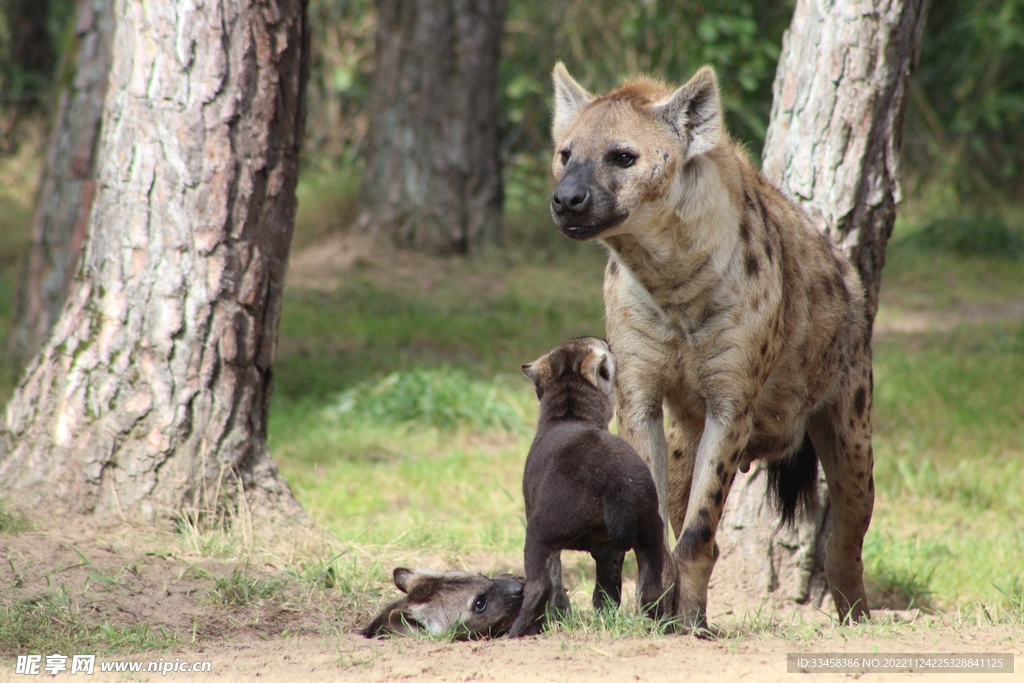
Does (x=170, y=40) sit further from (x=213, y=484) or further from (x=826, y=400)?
(x=826, y=400)

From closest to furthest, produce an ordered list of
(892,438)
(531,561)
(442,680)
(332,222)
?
(442,680), (531,561), (892,438), (332,222)

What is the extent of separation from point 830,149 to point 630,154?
1.31m

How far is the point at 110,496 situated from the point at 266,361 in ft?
2.63

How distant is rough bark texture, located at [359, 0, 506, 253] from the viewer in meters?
9.98

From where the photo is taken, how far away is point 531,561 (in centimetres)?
340

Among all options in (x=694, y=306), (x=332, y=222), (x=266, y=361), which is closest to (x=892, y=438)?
(x=694, y=306)

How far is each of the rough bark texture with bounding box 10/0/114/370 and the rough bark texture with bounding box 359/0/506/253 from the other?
3.13m

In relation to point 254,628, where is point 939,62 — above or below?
above

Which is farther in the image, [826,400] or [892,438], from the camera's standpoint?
[892,438]

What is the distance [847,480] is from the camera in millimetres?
4406

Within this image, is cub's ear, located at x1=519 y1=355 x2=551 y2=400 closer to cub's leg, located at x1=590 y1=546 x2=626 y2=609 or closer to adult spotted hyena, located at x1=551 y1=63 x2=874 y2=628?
adult spotted hyena, located at x1=551 y1=63 x2=874 y2=628

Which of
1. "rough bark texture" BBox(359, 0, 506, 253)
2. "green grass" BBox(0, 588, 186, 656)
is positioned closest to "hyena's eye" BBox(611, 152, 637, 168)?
"green grass" BBox(0, 588, 186, 656)

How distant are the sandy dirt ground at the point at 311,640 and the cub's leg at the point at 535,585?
0.14 meters

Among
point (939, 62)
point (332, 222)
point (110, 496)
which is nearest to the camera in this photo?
point (110, 496)
